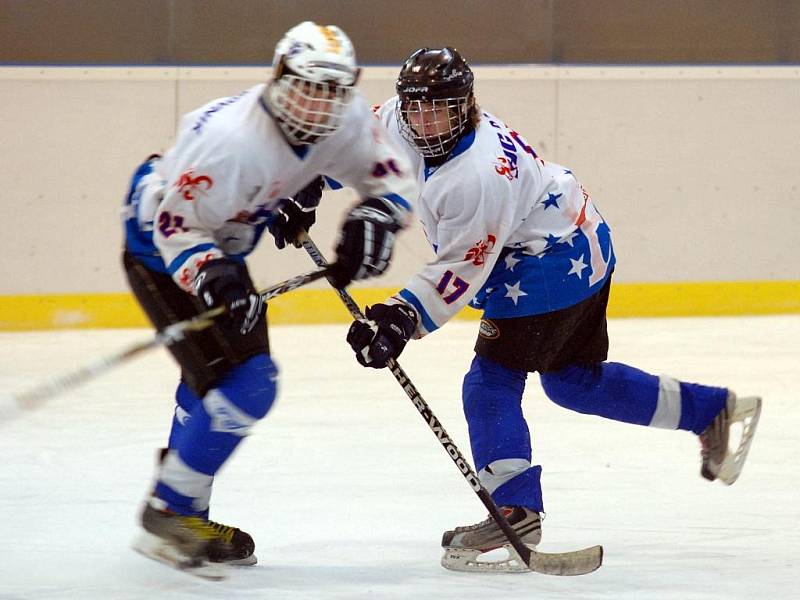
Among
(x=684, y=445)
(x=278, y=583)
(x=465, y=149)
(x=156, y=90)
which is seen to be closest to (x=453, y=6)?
(x=156, y=90)

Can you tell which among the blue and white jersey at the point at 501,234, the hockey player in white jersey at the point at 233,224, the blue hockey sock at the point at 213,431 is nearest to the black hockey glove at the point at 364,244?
the hockey player in white jersey at the point at 233,224

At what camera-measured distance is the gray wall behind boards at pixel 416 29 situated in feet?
18.2

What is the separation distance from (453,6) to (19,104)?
1874 millimetres

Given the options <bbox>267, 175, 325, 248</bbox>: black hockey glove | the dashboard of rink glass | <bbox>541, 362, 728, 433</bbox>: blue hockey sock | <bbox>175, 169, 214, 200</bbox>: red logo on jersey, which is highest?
<bbox>175, 169, 214, 200</bbox>: red logo on jersey

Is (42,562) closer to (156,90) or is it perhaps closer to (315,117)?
(315,117)

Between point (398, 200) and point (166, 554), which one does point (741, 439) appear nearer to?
point (398, 200)

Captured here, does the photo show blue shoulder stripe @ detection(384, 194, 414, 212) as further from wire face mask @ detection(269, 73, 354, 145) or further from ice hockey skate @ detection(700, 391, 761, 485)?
ice hockey skate @ detection(700, 391, 761, 485)

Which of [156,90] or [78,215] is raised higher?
[156,90]

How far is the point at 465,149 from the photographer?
2426 millimetres

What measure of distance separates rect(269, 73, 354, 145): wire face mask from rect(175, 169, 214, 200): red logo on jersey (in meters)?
0.17

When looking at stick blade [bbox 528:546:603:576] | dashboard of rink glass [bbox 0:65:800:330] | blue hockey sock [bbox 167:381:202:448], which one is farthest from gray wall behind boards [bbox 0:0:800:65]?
stick blade [bbox 528:546:603:576]

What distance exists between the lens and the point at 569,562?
94.6 inches

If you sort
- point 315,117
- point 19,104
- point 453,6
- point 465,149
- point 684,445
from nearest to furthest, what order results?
point 315,117 < point 465,149 < point 684,445 < point 19,104 < point 453,6

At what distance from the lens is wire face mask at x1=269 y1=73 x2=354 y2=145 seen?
2230 mm
